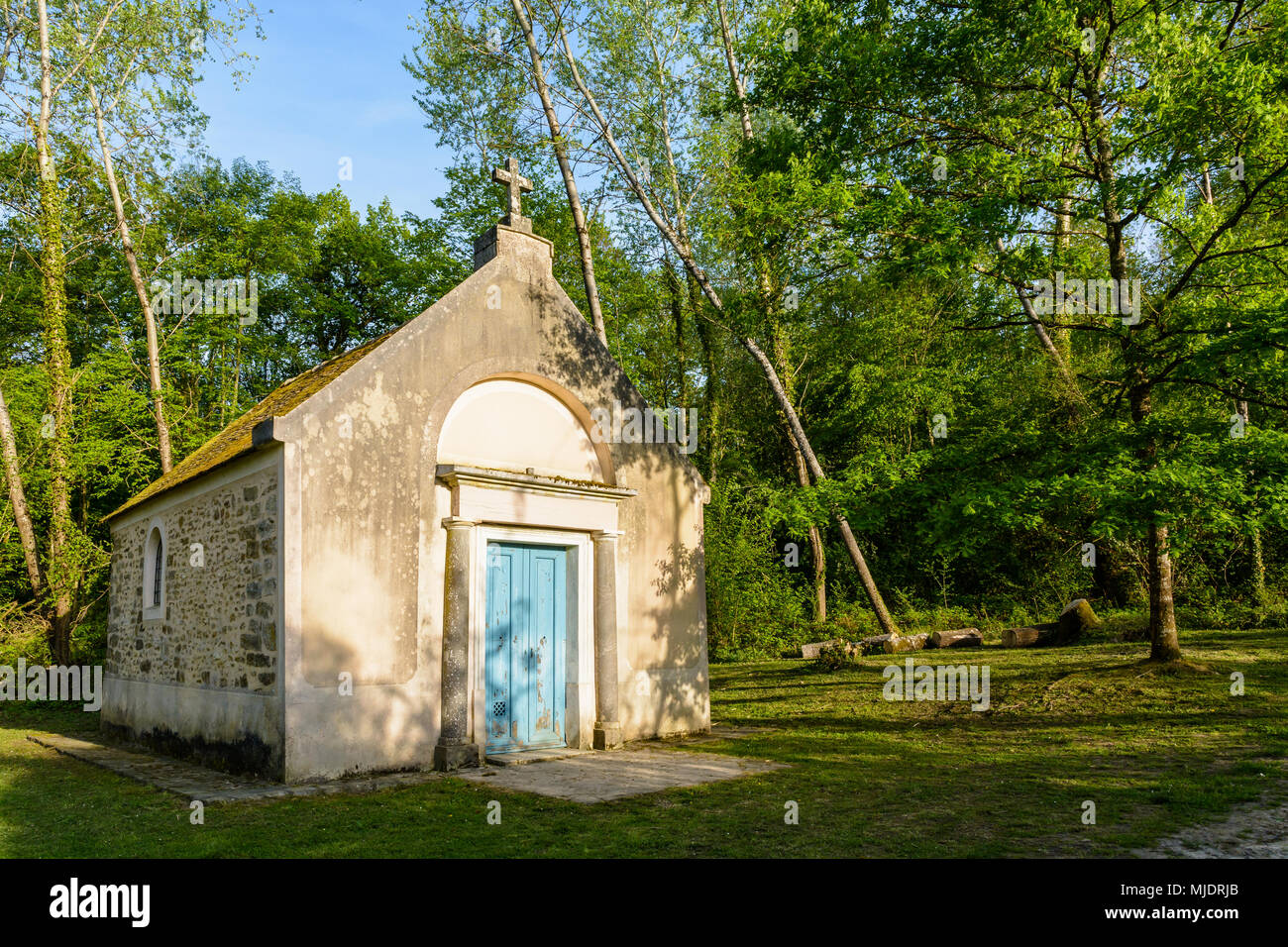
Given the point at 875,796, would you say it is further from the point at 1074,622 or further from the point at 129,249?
the point at 129,249

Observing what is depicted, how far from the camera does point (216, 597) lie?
10328mm

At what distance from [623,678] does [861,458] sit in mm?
4933

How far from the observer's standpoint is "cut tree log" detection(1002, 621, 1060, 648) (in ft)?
61.2

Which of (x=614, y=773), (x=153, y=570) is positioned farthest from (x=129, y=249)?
(x=614, y=773)

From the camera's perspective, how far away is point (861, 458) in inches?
509

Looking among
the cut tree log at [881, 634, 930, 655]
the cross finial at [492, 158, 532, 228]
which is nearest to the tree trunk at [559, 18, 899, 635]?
the cut tree log at [881, 634, 930, 655]

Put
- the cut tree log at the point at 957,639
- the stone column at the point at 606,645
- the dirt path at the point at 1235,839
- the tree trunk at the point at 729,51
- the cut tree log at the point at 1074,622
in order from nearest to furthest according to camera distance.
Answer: the dirt path at the point at 1235,839 → the stone column at the point at 606,645 → the cut tree log at the point at 1074,622 → the cut tree log at the point at 957,639 → the tree trunk at the point at 729,51

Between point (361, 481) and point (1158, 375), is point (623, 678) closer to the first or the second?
point (361, 481)

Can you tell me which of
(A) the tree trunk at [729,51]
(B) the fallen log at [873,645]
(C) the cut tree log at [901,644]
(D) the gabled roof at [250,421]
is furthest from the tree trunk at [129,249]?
(C) the cut tree log at [901,644]

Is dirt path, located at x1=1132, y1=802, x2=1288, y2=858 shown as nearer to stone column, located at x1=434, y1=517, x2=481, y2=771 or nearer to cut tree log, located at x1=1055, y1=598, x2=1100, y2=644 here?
stone column, located at x1=434, y1=517, x2=481, y2=771

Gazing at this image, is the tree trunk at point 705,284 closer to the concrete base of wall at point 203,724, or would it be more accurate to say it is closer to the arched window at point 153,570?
the arched window at point 153,570

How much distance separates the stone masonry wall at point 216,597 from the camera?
30.0 feet

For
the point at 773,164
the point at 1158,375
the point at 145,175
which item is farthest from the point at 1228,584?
the point at 145,175

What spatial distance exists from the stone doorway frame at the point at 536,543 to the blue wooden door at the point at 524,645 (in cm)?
18
